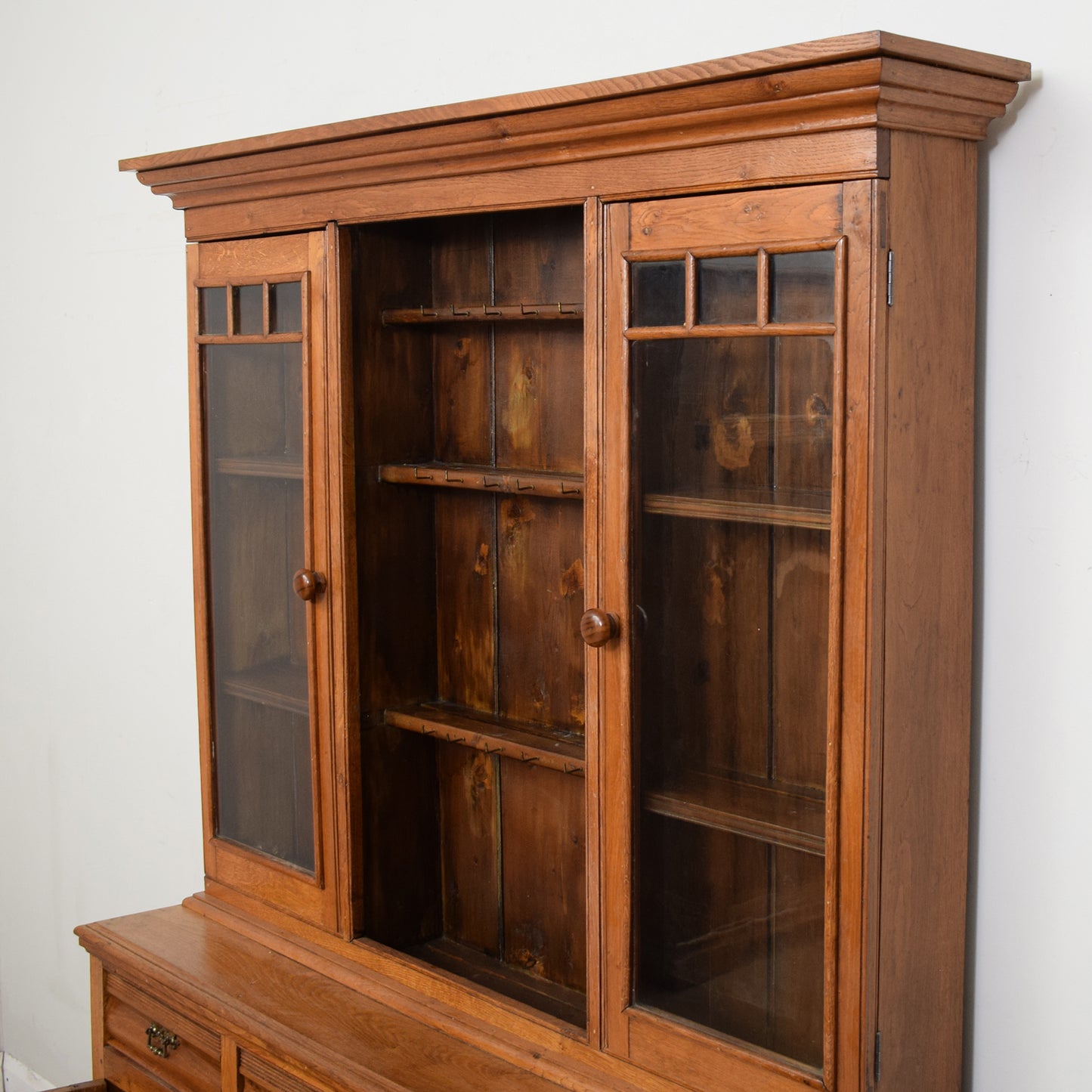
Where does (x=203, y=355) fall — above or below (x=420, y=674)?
above

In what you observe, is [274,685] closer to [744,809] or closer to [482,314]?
[482,314]

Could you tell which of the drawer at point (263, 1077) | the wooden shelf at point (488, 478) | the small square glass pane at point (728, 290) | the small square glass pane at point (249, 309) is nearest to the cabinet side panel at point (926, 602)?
the small square glass pane at point (728, 290)

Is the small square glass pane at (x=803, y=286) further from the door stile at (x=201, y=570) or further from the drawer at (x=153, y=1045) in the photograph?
the drawer at (x=153, y=1045)

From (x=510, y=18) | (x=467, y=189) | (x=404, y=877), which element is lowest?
(x=404, y=877)

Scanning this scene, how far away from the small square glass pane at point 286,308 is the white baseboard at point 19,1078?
2.43m

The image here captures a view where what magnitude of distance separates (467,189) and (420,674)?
0.86 meters

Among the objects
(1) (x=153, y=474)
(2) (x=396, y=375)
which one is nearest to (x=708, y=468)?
(2) (x=396, y=375)

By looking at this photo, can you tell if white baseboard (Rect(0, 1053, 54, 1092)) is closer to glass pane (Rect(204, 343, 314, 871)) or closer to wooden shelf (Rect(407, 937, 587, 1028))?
glass pane (Rect(204, 343, 314, 871))

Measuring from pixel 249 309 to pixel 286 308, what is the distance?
0.33 feet

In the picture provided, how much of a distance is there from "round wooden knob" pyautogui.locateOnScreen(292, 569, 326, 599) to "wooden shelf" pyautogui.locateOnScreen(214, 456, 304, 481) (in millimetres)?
164

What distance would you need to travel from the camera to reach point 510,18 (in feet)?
7.69

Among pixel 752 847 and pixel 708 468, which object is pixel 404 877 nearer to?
pixel 752 847

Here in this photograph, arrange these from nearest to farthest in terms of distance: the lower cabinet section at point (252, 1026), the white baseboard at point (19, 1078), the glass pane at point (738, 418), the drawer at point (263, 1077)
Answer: the glass pane at point (738, 418), the lower cabinet section at point (252, 1026), the drawer at point (263, 1077), the white baseboard at point (19, 1078)

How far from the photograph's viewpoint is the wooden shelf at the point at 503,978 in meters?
2.22
